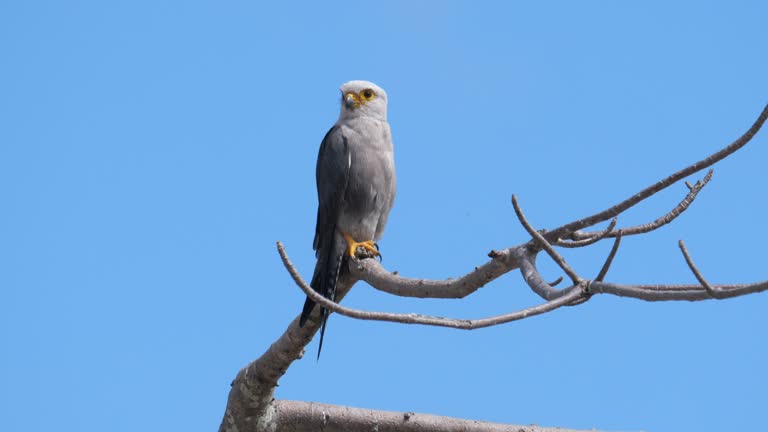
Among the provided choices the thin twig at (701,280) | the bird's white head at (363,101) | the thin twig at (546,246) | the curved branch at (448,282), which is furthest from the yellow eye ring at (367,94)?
the thin twig at (701,280)

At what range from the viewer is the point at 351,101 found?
19.6 ft

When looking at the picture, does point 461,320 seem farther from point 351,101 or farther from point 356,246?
point 351,101

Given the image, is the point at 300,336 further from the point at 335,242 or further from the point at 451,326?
the point at 451,326

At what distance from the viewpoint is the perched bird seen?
5.29 m

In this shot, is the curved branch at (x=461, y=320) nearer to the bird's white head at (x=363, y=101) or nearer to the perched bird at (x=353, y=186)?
the perched bird at (x=353, y=186)

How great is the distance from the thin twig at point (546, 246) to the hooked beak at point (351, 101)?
11.2 feet

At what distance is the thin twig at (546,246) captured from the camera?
257cm

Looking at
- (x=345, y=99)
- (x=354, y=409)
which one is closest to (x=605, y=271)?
(x=354, y=409)

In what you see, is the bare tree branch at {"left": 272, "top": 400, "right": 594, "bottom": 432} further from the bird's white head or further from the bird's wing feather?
the bird's white head

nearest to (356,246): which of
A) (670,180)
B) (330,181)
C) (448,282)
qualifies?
(330,181)

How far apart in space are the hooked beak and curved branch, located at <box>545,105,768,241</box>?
3.10 m

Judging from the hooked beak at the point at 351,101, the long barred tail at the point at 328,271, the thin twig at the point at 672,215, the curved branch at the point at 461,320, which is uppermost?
the hooked beak at the point at 351,101

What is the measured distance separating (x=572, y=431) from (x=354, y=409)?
107 centimetres

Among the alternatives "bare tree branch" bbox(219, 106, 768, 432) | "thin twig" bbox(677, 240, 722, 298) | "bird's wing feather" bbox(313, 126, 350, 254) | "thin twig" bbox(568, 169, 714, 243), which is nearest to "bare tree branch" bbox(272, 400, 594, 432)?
"bare tree branch" bbox(219, 106, 768, 432)
